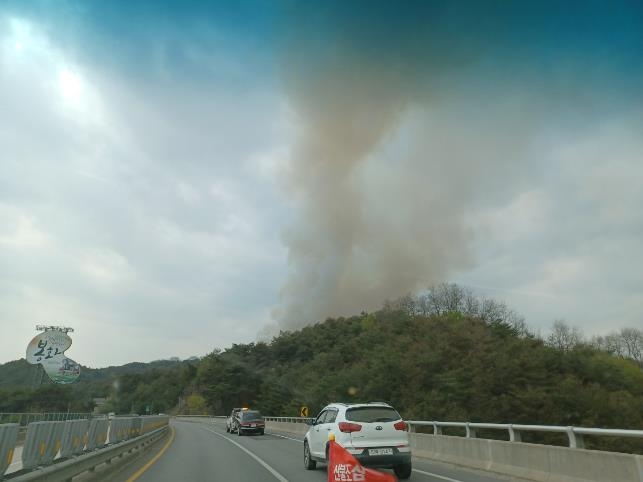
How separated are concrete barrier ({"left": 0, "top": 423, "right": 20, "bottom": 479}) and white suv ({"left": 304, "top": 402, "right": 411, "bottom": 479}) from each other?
681 centimetres

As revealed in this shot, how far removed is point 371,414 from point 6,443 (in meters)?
7.62

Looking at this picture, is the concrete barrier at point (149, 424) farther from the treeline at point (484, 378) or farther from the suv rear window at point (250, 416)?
the treeline at point (484, 378)

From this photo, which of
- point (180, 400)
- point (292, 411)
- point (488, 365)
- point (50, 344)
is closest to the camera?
point (50, 344)

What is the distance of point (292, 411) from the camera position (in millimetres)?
81750

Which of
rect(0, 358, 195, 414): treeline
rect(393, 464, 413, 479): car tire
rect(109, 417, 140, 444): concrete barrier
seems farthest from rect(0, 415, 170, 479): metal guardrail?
rect(0, 358, 195, 414): treeline

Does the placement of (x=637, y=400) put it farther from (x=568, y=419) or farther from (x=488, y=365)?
(x=488, y=365)

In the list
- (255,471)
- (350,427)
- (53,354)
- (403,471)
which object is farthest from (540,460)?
(53,354)

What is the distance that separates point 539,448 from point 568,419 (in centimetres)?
4158

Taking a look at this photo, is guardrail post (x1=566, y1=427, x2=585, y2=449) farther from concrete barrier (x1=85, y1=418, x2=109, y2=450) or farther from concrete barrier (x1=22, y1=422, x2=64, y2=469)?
concrete barrier (x1=85, y1=418, x2=109, y2=450)

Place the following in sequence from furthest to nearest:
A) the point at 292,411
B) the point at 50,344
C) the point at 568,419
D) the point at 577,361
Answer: the point at 292,411
the point at 577,361
the point at 568,419
the point at 50,344

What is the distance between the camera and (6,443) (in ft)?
24.1

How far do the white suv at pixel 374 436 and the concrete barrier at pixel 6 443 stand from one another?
6.81 m

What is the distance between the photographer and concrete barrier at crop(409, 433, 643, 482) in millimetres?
8734

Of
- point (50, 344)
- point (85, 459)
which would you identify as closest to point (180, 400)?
point (50, 344)
